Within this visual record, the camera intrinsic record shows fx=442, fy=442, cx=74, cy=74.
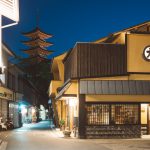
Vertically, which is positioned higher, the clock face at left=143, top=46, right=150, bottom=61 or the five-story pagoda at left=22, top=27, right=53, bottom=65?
the five-story pagoda at left=22, top=27, right=53, bottom=65

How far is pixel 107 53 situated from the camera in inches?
1164

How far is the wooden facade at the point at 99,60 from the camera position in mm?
29406

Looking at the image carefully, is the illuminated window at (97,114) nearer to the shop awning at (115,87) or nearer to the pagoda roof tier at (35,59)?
the shop awning at (115,87)

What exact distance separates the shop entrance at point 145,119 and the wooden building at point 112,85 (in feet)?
8.62

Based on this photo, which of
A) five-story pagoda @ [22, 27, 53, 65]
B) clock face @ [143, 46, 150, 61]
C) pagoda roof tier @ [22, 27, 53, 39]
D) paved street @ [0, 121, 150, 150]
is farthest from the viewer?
pagoda roof tier @ [22, 27, 53, 39]

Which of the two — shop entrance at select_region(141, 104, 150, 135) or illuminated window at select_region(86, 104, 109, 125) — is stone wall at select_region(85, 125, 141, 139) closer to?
illuminated window at select_region(86, 104, 109, 125)

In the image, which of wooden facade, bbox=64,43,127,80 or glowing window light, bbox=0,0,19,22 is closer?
glowing window light, bbox=0,0,19,22

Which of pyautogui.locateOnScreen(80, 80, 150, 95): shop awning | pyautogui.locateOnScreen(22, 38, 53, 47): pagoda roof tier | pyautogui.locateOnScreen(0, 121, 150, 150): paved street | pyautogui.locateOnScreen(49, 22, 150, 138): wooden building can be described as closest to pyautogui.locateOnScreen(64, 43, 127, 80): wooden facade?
pyautogui.locateOnScreen(49, 22, 150, 138): wooden building

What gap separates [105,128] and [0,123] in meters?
13.5

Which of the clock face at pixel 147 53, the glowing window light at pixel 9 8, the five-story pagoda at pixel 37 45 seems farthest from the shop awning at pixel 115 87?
the five-story pagoda at pixel 37 45

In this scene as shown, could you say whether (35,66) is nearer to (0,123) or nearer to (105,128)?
(0,123)

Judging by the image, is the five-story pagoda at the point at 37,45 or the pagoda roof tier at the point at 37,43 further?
the pagoda roof tier at the point at 37,43

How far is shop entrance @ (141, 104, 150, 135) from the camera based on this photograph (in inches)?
1256

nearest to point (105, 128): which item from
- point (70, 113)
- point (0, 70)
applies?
point (70, 113)
